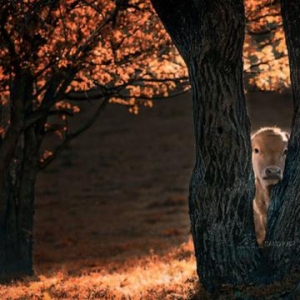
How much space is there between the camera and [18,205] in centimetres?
1362

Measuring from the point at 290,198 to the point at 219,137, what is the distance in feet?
3.49

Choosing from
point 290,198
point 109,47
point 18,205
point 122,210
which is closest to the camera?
point 290,198

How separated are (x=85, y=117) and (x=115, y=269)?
31013mm

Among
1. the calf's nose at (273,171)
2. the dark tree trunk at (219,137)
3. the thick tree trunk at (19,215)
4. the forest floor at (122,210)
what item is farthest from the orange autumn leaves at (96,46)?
the forest floor at (122,210)

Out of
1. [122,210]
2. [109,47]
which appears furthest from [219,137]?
[122,210]

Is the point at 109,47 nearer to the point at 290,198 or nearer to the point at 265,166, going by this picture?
the point at 265,166

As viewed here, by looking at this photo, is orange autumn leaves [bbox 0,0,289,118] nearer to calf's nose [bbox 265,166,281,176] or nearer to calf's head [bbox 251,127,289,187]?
calf's head [bbox 251,127,289,187]

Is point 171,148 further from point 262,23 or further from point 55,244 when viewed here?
point 262,23

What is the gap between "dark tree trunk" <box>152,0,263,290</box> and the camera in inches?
324

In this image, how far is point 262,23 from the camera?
13.2 meters

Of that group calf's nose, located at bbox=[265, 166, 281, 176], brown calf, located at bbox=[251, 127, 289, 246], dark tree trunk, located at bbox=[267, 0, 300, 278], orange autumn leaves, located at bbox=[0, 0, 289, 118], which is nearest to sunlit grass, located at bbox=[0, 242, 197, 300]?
dark tree trunk, located at bbox=[267, 0, 300, 278]

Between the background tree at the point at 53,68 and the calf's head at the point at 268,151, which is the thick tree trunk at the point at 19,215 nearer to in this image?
the background tree at the point at 53,68

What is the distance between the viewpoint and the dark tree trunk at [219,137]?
8.23 metres

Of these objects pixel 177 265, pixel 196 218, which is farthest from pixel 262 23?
pixel 196 218
